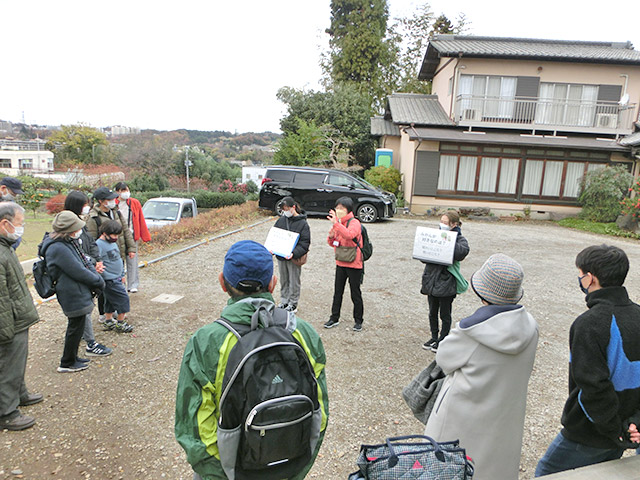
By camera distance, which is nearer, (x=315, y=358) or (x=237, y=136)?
(x=315, y=358)

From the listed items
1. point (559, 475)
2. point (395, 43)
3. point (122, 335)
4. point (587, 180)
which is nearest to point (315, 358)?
point (559, 475)

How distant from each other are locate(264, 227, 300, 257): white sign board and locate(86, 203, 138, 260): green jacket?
2090 millimetres

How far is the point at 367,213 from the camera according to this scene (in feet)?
49.1

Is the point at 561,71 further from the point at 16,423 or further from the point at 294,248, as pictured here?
the point at 16,423

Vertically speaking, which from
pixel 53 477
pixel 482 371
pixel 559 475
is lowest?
pixel 53 477

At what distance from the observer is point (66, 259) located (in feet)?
12.9

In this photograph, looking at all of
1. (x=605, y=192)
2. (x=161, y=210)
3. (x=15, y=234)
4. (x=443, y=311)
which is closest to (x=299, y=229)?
(x=443, y=311)

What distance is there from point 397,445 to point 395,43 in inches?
1473

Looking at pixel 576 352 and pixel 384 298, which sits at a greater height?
pixel 576 352

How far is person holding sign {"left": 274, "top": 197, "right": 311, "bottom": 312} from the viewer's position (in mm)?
5676

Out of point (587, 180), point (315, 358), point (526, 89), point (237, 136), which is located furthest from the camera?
point (237, 136)

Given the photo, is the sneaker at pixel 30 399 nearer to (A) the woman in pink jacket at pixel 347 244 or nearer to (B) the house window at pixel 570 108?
(A) the woman in pink jacket at pixel 347 244

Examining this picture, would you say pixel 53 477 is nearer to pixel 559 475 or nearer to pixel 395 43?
pixel 559 475

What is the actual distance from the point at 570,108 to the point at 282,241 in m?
17.9
